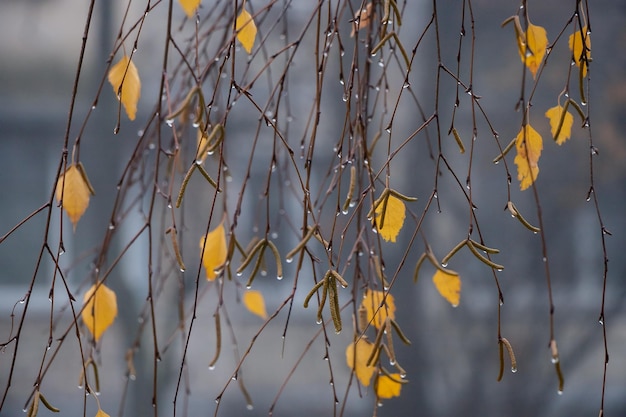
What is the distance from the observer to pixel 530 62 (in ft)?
1.38

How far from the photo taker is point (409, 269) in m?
1.19

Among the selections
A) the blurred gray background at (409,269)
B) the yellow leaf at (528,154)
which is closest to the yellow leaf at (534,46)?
the yellow leaf at (528,154)

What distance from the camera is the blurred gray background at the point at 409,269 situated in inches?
46.5

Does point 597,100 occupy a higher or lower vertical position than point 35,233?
higher

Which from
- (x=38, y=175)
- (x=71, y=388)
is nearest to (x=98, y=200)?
(x=38, y=175)

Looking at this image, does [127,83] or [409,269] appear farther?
[409,269]

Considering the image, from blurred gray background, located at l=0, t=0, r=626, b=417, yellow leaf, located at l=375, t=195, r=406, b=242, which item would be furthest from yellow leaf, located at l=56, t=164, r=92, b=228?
blurred gray background, located at l=0, t=0, r=626, b=417

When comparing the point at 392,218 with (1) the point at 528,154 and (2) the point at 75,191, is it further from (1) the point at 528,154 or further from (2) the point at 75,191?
(2) the point at 75,191

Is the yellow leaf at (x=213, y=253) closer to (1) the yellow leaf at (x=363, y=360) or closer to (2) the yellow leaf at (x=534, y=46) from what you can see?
(1) the yellow leaf at (x=363, y=360)

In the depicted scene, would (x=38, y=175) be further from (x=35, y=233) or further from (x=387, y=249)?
(x=387, y=249)

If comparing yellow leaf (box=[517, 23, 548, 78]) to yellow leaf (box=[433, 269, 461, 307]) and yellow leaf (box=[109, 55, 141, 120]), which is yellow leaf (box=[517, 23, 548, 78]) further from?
yellow leaf (box=[109, 55, 141, 120])

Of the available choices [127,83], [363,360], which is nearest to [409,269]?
[363,360]

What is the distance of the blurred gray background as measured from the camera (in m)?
1.18

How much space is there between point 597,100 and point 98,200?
0.90m
